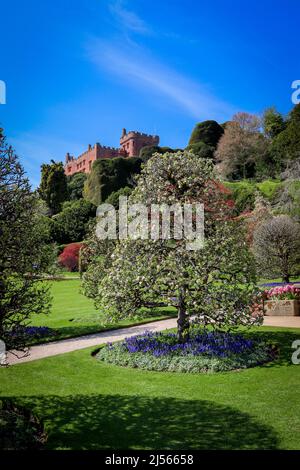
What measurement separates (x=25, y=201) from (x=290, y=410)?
235 inches

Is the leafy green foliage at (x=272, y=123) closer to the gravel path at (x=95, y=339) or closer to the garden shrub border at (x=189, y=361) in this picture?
the gravel path at (x=95, y=339)

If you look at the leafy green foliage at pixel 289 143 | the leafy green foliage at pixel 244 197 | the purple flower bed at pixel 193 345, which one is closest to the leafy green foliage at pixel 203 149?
the leafy green foliage at pixel 289 143

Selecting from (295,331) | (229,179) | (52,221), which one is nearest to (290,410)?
(295,331)

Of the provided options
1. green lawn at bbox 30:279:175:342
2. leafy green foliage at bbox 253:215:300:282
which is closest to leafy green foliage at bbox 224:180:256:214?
leafy green foliage at bbox 253:215:300:282

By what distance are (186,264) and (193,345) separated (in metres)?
2.28

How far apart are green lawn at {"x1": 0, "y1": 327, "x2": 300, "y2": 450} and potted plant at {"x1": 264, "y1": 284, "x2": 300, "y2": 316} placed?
725cm

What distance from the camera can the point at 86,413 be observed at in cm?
714

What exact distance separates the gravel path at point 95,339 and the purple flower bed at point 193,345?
5.36ft

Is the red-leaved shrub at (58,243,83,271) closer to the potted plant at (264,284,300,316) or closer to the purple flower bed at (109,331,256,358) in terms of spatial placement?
the potted plant at (264,284,300,316)

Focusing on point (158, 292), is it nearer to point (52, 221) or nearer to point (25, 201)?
point (25, 201)

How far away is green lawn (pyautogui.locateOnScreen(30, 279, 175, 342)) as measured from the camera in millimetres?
15758

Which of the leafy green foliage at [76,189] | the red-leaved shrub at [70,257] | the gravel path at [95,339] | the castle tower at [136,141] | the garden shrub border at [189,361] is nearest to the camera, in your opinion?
the garden shrub border at [189,361]

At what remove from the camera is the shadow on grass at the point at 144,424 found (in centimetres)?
586

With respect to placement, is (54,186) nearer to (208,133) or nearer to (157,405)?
(208,133)
